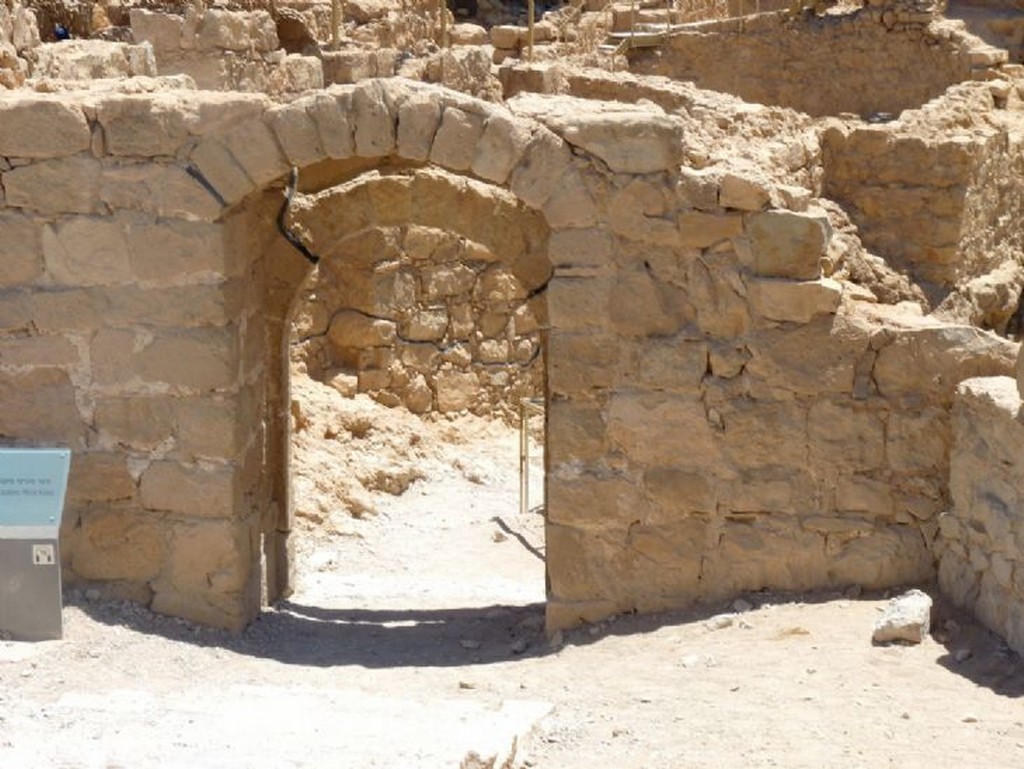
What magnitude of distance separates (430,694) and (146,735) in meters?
1.50

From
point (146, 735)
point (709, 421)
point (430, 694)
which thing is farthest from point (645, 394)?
point (146, 735)

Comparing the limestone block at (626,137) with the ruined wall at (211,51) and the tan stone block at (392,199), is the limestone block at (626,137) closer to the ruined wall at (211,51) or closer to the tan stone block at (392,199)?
the tan stone block at (392,199)

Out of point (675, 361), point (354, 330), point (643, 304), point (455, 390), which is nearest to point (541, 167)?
point (643, 304)

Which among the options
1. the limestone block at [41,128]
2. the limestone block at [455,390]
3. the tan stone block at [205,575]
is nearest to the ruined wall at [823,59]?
the limestone block at [455,390]

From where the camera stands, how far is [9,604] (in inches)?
273

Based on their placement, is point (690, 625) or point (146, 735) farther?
point (690, 625)

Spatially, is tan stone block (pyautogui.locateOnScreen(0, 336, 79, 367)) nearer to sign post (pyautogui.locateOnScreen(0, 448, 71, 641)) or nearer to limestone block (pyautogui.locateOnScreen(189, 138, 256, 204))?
sign post (pyautogui.locateOnScreen(0, 448, 71, 641))

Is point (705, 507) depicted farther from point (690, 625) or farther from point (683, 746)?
point (683, 746)

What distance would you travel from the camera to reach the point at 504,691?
6.82m

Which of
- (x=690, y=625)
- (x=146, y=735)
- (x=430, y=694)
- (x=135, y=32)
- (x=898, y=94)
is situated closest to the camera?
(x=146, y=735)

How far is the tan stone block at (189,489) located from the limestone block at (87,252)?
893 mm

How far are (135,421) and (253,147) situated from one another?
1368mm

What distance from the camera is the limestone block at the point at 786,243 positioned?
7.17m

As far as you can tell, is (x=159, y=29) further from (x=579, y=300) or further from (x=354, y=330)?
(x=579, y=300)
